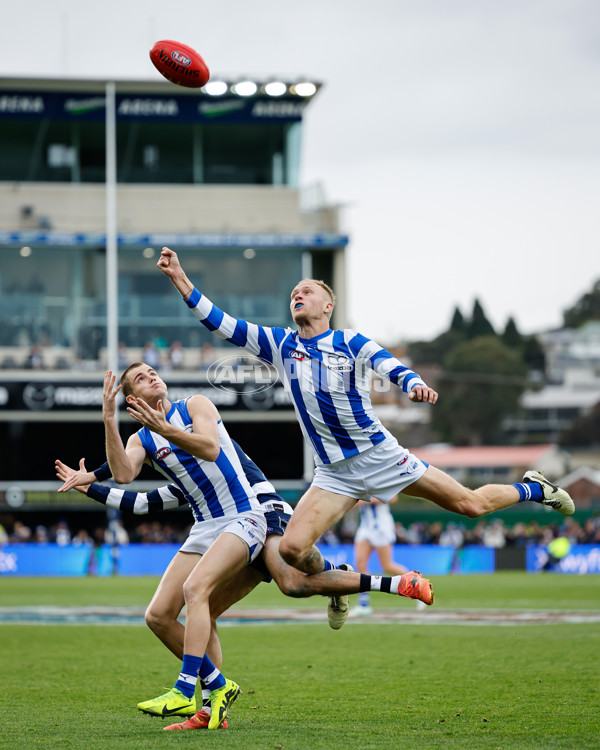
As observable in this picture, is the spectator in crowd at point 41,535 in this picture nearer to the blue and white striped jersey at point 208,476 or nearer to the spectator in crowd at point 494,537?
the spectator in crowd at point 494,537

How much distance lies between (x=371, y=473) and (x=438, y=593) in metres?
15.5

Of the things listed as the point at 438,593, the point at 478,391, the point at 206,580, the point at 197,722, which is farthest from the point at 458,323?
the point at 197,722

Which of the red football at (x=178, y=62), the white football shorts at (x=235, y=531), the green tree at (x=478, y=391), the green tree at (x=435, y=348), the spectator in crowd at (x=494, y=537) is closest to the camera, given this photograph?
the white football shorts at (x=235, y=531)

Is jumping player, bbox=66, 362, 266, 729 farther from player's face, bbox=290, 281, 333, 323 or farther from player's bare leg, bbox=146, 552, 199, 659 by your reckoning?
player's face, bbox=290, 281, 333, 323

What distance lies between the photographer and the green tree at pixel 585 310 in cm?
11276

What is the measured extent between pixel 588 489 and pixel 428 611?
58.5 m

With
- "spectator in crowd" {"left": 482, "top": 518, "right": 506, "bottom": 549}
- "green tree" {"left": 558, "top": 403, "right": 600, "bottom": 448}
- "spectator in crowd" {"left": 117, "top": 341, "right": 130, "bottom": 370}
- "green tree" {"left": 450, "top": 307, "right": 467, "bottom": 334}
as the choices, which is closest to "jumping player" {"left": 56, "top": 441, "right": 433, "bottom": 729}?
"spectator in crowd" {"left": 117, "top": 341, "right": 130, "bottom": 370}

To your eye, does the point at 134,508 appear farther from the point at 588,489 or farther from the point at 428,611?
the point at 588,489

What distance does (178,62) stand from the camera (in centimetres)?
1126

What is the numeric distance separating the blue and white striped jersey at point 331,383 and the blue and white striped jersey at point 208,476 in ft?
1.98

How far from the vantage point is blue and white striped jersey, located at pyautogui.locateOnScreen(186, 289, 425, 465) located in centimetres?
799

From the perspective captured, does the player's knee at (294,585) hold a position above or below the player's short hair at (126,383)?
below

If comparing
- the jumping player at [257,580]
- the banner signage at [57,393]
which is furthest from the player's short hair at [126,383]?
the banner signage at [57,393]

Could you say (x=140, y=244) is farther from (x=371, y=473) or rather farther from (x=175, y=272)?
(x=371, y=473)
